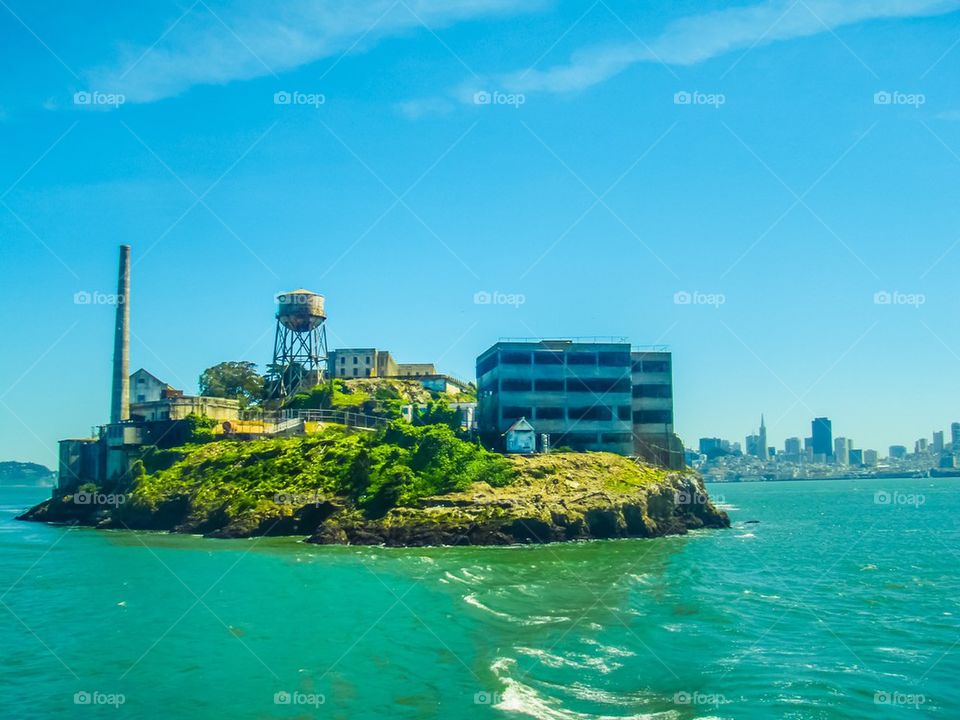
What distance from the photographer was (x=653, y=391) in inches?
3455

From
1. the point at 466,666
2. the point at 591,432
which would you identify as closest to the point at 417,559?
the point at 466,666

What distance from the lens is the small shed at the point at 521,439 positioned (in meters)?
72.2

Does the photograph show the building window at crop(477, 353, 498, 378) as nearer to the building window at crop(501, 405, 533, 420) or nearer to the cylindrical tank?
the building window at crop(501, 405, 533, 420)

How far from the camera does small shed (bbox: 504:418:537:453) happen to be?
237 ft

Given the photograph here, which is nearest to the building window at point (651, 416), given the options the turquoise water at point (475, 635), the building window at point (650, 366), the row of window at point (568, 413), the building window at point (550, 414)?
the building window at point (650, 366)

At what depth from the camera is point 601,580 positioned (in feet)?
132

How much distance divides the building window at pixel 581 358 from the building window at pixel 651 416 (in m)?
10.6

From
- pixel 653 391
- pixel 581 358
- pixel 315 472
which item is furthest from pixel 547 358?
pixel 315 472

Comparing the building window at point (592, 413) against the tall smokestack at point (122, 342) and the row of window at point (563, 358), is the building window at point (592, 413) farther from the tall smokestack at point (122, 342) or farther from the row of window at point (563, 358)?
the tall smokestack at point (122, 342)

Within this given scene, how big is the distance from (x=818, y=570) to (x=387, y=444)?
35816 mm

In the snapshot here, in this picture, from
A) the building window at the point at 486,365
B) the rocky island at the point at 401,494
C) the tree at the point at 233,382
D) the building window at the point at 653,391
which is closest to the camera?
the rocky island at the point at 401,494

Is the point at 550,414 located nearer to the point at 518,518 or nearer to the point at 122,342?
the point at 518,518

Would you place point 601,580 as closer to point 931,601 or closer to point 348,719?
point 931,601

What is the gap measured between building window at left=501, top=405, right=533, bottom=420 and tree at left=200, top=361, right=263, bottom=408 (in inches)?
1995
